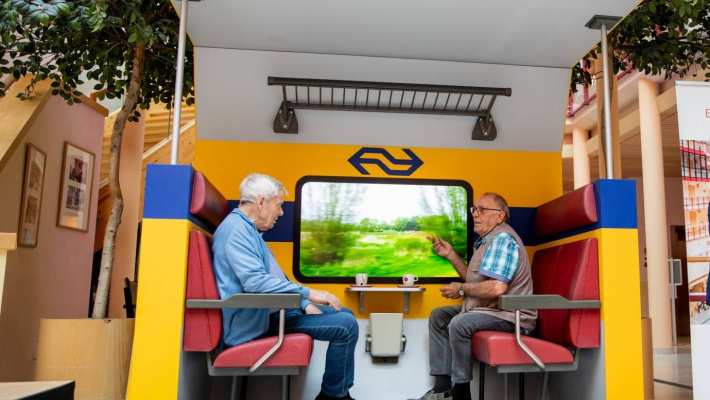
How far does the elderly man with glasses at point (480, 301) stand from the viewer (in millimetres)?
3551

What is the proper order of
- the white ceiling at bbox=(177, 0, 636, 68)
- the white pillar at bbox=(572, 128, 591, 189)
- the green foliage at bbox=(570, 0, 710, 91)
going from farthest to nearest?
the white pillar at bbox=(572, 128, 591, 189), the green foliage at bbox=(570, 0, 710, 91), the white ceiling at bbox=(177, 0, 636, 68)

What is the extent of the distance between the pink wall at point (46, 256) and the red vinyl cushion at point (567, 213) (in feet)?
14.3

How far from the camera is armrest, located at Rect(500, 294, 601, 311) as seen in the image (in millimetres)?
3219

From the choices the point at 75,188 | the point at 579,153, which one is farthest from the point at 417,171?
the point at 579,153

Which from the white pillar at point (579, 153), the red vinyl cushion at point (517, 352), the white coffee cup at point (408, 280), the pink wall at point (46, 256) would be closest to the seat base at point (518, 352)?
the red vinyl cushion at point (517, 352)

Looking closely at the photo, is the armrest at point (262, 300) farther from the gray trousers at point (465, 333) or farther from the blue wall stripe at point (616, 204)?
the blue wall stripe at point (616, 204)

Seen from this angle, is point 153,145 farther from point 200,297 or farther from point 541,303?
point 541,303

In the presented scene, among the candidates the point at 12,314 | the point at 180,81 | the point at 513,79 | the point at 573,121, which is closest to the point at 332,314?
the point at 180,81

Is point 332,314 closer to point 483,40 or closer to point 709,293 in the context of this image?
point 483,40

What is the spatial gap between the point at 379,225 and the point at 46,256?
3915 millimetres

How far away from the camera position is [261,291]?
3.16m

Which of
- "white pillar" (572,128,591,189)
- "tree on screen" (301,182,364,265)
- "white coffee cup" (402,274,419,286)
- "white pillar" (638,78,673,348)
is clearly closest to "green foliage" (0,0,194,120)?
"tree on screen" (301,182,364,265)

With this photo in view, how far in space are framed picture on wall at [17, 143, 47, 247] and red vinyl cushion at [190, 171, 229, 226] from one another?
10.6ft

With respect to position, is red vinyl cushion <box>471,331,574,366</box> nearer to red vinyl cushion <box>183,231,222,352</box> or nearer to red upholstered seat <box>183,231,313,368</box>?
red upholstered seat <box>183,231,313,368</box>
